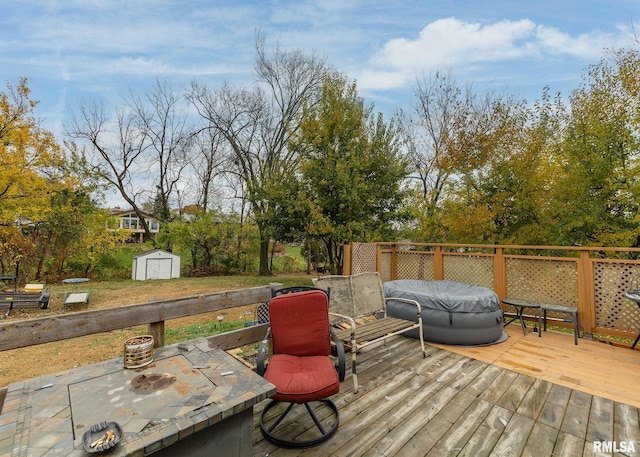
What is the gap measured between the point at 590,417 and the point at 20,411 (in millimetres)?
3688

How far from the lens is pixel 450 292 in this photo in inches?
178

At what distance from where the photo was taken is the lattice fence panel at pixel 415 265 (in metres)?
6.14

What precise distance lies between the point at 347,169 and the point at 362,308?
18.7ft

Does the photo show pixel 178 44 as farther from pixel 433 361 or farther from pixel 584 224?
pixel 584 224

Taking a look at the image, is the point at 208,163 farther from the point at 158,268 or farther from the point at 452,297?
the point at 452,297

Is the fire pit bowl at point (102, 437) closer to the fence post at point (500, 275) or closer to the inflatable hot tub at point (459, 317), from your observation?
the inflatable hot tub at point (459, 317)

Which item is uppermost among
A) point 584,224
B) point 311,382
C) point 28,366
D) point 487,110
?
point 487,110

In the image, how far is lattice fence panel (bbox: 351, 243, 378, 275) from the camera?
6.33 metres

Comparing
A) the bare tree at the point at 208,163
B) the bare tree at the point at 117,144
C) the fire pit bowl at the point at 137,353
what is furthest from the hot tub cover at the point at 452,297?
the bare tree at the point at 117,144

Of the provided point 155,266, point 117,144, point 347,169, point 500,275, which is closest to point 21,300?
point 155,266

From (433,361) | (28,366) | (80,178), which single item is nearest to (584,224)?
(433,361)

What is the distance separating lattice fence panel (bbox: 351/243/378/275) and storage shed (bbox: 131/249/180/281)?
38.4 feet

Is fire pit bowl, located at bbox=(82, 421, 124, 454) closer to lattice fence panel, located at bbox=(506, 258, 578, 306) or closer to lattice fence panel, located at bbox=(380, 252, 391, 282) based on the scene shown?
lattice fence panel, located at bbox=(506, 258, 578, 306)

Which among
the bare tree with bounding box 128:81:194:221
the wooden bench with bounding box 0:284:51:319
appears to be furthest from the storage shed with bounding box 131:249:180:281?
the wooden bench with bounding box 0:284:51:319
